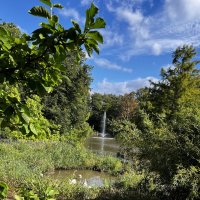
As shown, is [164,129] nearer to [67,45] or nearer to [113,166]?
[67,45]

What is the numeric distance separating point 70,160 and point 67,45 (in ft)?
62.0

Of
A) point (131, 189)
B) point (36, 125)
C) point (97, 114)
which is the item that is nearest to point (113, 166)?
point (131, 189)

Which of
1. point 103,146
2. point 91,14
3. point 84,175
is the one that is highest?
point 91,14

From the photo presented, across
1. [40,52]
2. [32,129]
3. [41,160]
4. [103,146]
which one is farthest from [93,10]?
[103,146]

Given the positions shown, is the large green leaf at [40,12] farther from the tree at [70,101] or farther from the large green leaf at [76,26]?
the tree at [70,101]

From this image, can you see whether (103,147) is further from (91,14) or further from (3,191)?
(91,14)

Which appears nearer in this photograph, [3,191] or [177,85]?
[3,191]

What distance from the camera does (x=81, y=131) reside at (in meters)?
27.9

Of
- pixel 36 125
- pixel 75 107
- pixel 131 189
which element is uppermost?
pixel 75 107

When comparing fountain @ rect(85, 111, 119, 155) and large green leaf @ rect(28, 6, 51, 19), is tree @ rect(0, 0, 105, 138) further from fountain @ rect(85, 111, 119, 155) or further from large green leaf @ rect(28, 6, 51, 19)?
fountain @ rect(85, 111, 119, 155)

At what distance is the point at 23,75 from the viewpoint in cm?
196

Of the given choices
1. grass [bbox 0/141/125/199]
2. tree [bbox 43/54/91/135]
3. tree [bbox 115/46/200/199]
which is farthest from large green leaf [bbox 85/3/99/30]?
tree [bbox 43/54/91/135]

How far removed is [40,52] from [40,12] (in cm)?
26

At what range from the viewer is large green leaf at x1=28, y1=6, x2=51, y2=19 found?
1635mm
